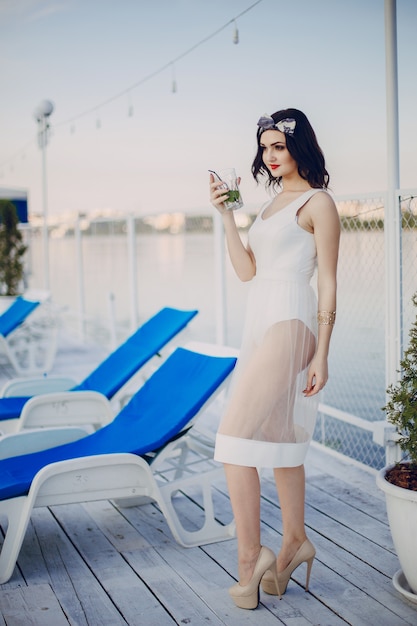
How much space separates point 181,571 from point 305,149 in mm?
1532

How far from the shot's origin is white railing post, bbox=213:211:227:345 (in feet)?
17.3

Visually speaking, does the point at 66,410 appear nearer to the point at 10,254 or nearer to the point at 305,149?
the point at 305,149

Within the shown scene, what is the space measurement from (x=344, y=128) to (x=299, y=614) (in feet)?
25.2

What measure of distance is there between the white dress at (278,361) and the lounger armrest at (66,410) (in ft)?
5.32

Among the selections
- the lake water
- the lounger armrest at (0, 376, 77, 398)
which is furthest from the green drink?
the lounger armrest at (0, 376, 77, 398)

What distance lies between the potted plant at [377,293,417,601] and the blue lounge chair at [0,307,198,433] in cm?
194

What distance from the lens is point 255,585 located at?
242 centimetres

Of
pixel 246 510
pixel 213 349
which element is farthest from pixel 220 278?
pixel 246 510

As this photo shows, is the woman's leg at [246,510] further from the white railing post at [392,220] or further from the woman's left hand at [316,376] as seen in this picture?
the white railing post at [392,220]

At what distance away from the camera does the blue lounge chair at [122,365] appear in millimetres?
4044

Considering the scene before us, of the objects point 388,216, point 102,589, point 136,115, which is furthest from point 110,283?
point 102,589

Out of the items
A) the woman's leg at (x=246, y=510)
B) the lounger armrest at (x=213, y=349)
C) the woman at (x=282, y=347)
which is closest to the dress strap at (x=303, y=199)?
the woman at (x=282, y=347)

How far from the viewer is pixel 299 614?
239 cm

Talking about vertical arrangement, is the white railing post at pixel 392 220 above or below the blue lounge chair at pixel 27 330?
above
